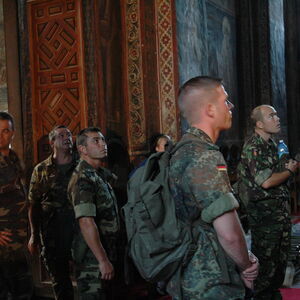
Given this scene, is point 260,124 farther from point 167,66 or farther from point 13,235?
point 13,235

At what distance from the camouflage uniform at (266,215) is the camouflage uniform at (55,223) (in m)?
1.75

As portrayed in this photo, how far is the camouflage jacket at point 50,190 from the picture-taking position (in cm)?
489

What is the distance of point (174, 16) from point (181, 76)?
29.0 inches

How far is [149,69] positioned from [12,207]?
281 cm

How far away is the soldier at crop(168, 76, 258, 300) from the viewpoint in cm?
239

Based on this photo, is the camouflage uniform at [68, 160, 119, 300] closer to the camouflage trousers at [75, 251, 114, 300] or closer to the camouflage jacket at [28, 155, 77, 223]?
the camouflage trousers at [75, 251, 114, 300]

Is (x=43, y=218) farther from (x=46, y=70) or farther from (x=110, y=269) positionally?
(x=46, y=70)

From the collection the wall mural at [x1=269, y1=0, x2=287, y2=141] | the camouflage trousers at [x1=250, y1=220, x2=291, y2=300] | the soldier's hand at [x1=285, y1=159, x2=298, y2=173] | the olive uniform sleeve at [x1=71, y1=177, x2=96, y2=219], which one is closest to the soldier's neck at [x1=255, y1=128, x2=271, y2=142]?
the soldier's hand at [x1=285, y1=159, x2=298, y2=173]

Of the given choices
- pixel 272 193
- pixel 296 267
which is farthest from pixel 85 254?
pixel 296 267

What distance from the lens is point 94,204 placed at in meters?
3.82

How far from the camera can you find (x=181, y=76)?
6105 mm

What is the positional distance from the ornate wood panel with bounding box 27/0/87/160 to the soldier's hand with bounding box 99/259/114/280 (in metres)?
2.33

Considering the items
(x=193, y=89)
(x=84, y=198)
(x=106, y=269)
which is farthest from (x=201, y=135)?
(x=106, y=269)

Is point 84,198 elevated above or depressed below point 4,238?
above
